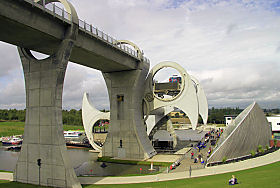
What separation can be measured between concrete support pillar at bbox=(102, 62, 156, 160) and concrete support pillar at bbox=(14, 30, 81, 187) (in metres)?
14.5

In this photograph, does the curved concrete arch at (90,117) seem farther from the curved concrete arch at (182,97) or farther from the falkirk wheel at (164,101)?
the curved concrete arch at (182,97)

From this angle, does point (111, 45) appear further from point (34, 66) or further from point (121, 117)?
point (121, 117)

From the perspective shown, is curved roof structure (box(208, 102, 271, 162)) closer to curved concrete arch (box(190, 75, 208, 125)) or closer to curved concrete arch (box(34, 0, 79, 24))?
curved concrete arch (box(190, 75, 208, 125))

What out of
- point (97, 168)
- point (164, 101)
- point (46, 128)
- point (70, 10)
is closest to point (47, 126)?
point (46, 128)

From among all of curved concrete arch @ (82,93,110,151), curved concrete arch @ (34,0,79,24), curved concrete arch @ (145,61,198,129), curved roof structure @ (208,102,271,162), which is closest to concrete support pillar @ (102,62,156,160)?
curved concrete arch @ (145,61,198,129)

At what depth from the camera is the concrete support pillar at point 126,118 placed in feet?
107

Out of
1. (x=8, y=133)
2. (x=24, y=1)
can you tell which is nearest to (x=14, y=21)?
(x=24, y=1)

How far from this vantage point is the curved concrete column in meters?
18.5

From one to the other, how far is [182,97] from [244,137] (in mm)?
10793

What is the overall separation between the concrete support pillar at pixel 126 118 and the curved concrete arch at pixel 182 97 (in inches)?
77.4

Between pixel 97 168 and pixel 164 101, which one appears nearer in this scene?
pixel 97 168

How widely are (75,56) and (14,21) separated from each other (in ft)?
32.1

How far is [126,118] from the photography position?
33.0 metres

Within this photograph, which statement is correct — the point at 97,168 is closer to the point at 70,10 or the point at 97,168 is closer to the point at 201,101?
the point at 70,10
